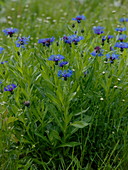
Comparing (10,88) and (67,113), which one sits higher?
(10,88)

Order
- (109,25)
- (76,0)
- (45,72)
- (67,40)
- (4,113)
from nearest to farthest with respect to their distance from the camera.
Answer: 1. (4,113)
2. (45,72)
3. (67,40)
4. (109,25)
5. (76,0)

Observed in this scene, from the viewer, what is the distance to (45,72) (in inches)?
92.2

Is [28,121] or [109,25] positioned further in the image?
[109,25]

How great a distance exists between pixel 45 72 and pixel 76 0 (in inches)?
148

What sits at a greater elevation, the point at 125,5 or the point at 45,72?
the point at 45,72

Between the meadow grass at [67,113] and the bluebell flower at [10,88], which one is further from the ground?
the bluebell flower at [10,88]

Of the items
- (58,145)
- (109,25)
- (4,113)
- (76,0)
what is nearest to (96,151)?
(58,145)

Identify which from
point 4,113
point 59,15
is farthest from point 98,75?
point 59,15

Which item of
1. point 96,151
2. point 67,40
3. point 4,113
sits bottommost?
point 96,151

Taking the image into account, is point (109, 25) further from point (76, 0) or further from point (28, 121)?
point (28, 121)

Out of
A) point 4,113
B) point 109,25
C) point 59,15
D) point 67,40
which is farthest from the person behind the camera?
point 59,15

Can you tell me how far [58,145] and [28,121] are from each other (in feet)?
0.87

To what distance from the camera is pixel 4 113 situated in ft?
6.93

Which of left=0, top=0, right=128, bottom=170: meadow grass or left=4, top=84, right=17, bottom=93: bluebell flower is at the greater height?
left=4, top=84, right=17, bottom=93: bluebell flower
